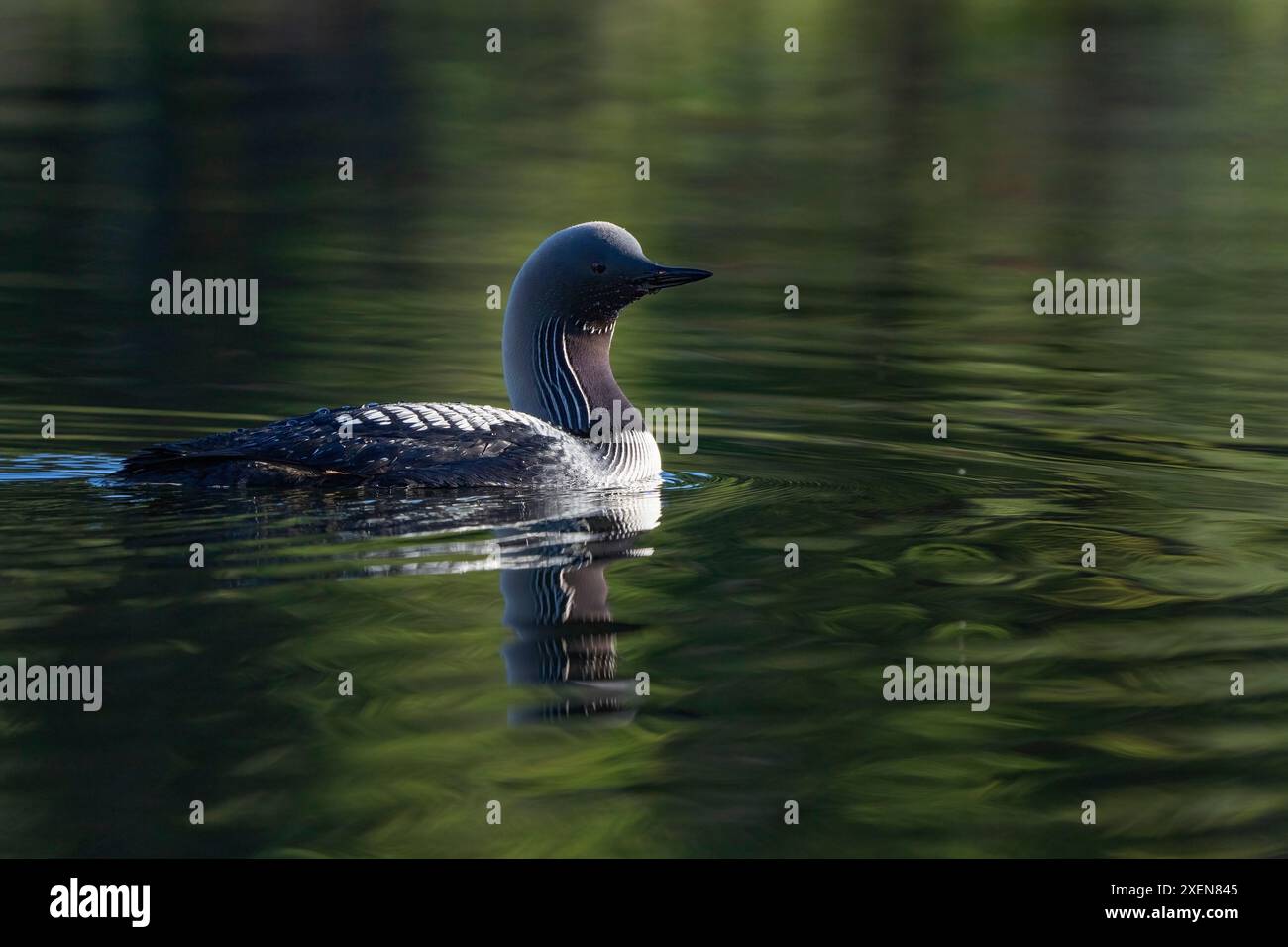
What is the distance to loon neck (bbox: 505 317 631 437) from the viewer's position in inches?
275

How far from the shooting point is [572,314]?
6.95 metres

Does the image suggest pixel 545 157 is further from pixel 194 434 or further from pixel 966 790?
pixel 966 790

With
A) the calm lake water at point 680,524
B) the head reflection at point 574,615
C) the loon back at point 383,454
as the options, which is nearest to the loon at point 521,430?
the loon back at point 383,454

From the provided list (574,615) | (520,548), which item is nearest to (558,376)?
(520,548)

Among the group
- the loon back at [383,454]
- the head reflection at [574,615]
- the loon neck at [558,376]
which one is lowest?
the head reflection at [574,615]

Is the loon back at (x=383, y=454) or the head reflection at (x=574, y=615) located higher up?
the loon back at (x=383, y=454)

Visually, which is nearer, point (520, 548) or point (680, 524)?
point (520, 548)

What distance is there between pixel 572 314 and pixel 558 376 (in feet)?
0.79

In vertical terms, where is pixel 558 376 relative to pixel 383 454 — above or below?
above

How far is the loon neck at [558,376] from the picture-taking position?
6984mm

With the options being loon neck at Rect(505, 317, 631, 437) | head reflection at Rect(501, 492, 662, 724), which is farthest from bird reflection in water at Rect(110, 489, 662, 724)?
loon neck at Rect(505, 317, 631, 437)

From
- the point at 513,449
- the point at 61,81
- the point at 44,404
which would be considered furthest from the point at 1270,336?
the point at 61,81

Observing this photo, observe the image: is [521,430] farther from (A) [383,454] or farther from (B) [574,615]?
(B) [574,615]

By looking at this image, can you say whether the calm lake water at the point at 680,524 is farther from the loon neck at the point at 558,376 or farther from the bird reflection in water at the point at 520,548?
the loon neck at the point at 558,376
